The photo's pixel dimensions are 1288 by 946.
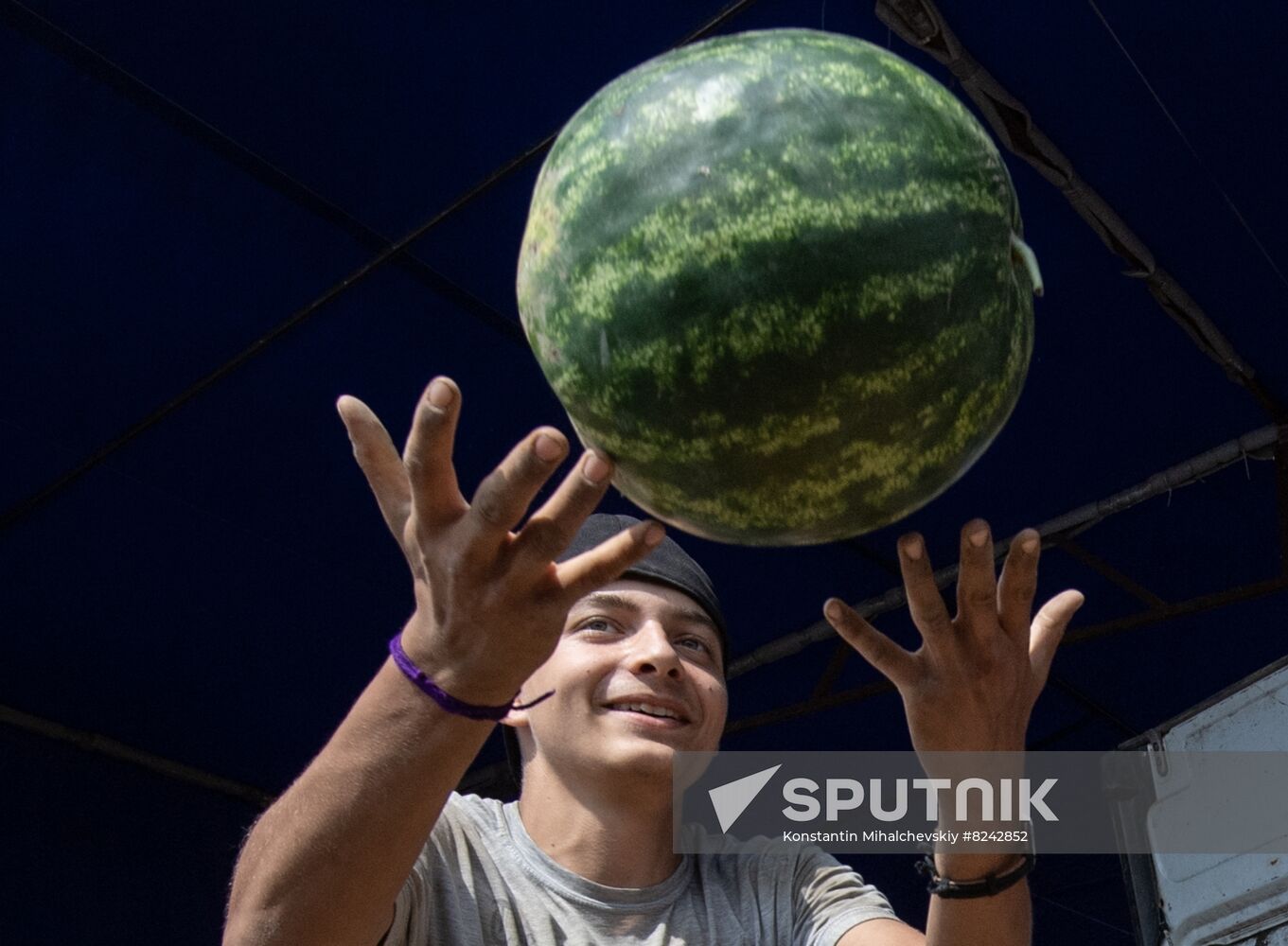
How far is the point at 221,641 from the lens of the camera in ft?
20.2

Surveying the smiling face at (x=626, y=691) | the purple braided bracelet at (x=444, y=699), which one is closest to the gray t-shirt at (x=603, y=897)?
the smiling face at (x=626, y=691)

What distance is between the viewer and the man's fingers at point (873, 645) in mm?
1726

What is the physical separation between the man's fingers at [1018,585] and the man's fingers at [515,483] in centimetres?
62

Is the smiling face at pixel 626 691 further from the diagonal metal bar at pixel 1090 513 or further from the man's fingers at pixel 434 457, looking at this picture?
the diagonal metal bar at pixel 1090 513

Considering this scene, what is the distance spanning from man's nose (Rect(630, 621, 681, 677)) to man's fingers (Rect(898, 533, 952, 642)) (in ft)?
1.88

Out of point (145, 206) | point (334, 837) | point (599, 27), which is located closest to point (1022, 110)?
point (599, 27)

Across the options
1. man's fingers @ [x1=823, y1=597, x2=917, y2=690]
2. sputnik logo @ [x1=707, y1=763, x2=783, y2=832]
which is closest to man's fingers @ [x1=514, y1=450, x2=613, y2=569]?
man's fingers @ [x1=823, y1=597, x2=917, y2=690]

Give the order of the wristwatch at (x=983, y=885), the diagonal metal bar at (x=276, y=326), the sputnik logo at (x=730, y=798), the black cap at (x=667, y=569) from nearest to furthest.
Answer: the wristwatch at (x=983, y=885) → the black cap at (x=667, y=569) → the sputnik logo at (x=730, y=798) → the diagonal metal bar at (x=276, y=326)

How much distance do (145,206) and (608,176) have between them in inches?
126

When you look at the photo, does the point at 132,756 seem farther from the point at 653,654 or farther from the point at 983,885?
the point at 983,885

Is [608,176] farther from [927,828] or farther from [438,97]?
[927,828]

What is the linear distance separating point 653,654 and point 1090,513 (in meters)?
3.71

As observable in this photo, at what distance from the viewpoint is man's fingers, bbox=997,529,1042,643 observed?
5.68 ft

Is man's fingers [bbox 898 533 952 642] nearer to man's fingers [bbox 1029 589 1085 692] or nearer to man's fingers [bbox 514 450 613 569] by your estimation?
man's fingers [bbox 1029 589 1085 692]
